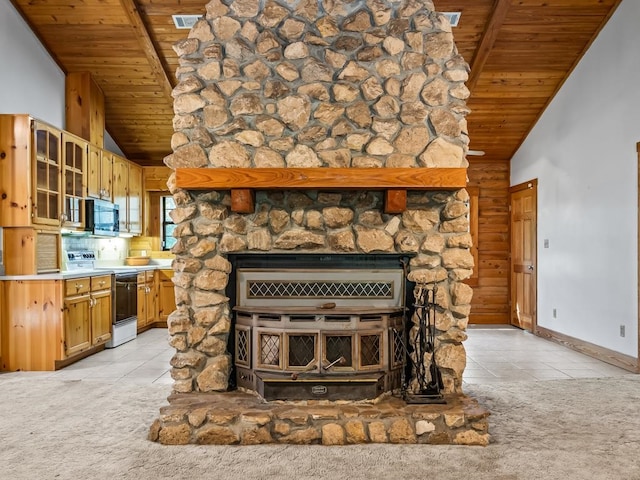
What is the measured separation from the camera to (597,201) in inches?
195

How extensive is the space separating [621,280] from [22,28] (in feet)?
21.7

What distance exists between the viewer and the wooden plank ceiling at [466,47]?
4.86 metres

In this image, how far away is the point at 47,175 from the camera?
464cm

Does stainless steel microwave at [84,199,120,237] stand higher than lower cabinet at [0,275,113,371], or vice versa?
stainless steel microwave at [84,199,120,237]

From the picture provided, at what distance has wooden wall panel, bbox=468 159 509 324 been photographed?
7.03 m

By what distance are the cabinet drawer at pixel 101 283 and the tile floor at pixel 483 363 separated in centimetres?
71

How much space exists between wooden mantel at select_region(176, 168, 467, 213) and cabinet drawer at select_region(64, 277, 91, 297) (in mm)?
2226

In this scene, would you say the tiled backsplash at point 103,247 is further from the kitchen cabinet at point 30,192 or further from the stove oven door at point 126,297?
the kitchen cabinet at point 30,192

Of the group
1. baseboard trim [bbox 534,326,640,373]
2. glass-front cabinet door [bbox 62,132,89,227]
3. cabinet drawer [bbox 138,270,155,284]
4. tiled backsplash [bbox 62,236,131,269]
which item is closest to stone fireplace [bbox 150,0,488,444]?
baseboard trim [bbox 534,326,640,373]

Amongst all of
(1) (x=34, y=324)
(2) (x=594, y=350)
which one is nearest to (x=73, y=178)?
(1) (x=34, y=324)

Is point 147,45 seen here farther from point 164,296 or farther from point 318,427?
point 318,427

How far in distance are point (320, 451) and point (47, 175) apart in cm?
384

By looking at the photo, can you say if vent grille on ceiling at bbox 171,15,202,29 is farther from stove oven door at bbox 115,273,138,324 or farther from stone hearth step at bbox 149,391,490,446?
stone hearth step at bbox 149,391,490,446

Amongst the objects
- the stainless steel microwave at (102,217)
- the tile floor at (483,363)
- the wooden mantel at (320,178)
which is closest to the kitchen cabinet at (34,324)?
the tile floor at (483,363)
